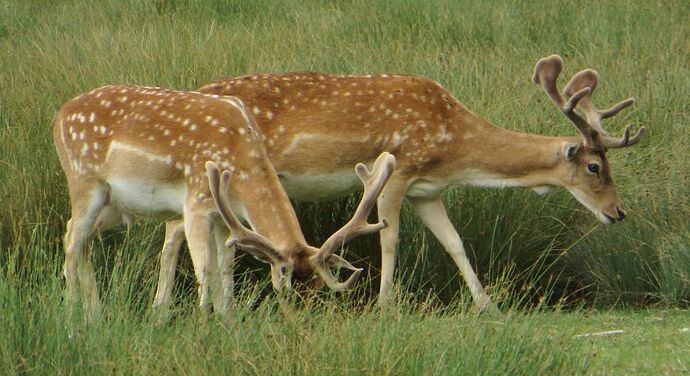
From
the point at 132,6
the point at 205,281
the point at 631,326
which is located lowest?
the point at 132,6

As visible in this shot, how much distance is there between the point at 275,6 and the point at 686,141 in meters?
5.52

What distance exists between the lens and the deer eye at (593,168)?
27.0 feet

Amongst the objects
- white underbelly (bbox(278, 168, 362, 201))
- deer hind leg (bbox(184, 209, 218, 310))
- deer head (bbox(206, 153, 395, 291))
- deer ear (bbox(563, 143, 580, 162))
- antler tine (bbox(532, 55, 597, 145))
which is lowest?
white underbelly (bbox(278, 168, 362, 201))

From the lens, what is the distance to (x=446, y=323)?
18.9ft

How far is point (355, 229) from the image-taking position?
20.1ft

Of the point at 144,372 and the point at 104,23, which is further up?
the point at 144,372

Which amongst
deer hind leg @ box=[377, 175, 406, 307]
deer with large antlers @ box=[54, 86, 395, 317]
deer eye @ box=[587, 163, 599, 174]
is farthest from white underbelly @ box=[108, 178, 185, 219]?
deer eye @ box=[587, 163, 599, 174]

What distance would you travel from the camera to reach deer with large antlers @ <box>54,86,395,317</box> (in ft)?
21.6

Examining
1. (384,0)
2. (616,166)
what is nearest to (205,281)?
(616,166)

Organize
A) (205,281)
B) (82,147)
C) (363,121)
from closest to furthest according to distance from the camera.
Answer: (205,281), (82,147), (363,121)

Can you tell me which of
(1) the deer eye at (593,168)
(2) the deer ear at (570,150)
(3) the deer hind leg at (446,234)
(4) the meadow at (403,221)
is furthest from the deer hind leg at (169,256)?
(1) the deer eye at (593,168)

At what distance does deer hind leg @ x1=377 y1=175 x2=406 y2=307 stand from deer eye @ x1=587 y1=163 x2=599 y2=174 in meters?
1.05

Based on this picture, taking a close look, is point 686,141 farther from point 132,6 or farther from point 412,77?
point 132,6

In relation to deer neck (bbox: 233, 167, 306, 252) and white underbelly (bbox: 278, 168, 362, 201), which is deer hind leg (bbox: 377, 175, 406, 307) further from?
deer neck (bbox: 233, 167, 306, 252)
